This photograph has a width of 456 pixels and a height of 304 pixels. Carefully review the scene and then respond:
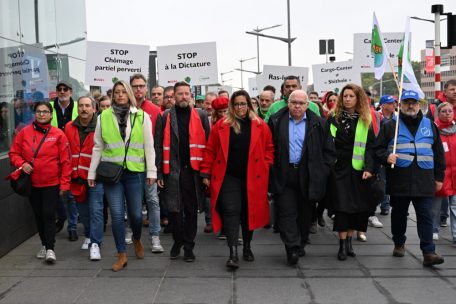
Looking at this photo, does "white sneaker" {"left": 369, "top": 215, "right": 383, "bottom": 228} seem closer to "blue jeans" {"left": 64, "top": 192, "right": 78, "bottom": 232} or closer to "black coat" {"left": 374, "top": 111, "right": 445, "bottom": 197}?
"black coat" {"left": 374, "top": 111, "right": 445, "bottom": 197}

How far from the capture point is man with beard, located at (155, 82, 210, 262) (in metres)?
6.23

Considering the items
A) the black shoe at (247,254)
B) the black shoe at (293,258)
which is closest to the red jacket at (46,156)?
the black shoe at (247,254)

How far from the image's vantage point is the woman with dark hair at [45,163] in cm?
627

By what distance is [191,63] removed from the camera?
34.4 feet

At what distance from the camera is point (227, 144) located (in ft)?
19.8

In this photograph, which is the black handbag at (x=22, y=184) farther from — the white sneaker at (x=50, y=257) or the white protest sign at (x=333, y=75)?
the white protest sign at (x=333, y=75)

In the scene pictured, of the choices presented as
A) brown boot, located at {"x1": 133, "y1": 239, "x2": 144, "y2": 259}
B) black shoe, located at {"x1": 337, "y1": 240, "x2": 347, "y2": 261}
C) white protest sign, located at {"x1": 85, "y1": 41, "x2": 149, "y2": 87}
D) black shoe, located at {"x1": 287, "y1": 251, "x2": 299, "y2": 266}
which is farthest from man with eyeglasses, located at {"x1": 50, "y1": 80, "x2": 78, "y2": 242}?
black shoe, located at {"x1": 337, "y1": 240, "x2": 347, "y2": 261}

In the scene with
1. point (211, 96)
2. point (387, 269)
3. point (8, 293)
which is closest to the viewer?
point (8, 293)

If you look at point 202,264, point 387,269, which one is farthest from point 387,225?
point 202,264

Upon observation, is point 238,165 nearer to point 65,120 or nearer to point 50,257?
point 50,257

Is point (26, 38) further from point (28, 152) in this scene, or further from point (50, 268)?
point (50, 268)

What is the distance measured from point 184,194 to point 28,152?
5.66 ft

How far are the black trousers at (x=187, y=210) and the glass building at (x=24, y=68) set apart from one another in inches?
80.4

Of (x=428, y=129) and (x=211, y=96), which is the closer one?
(x=428, y=129)
